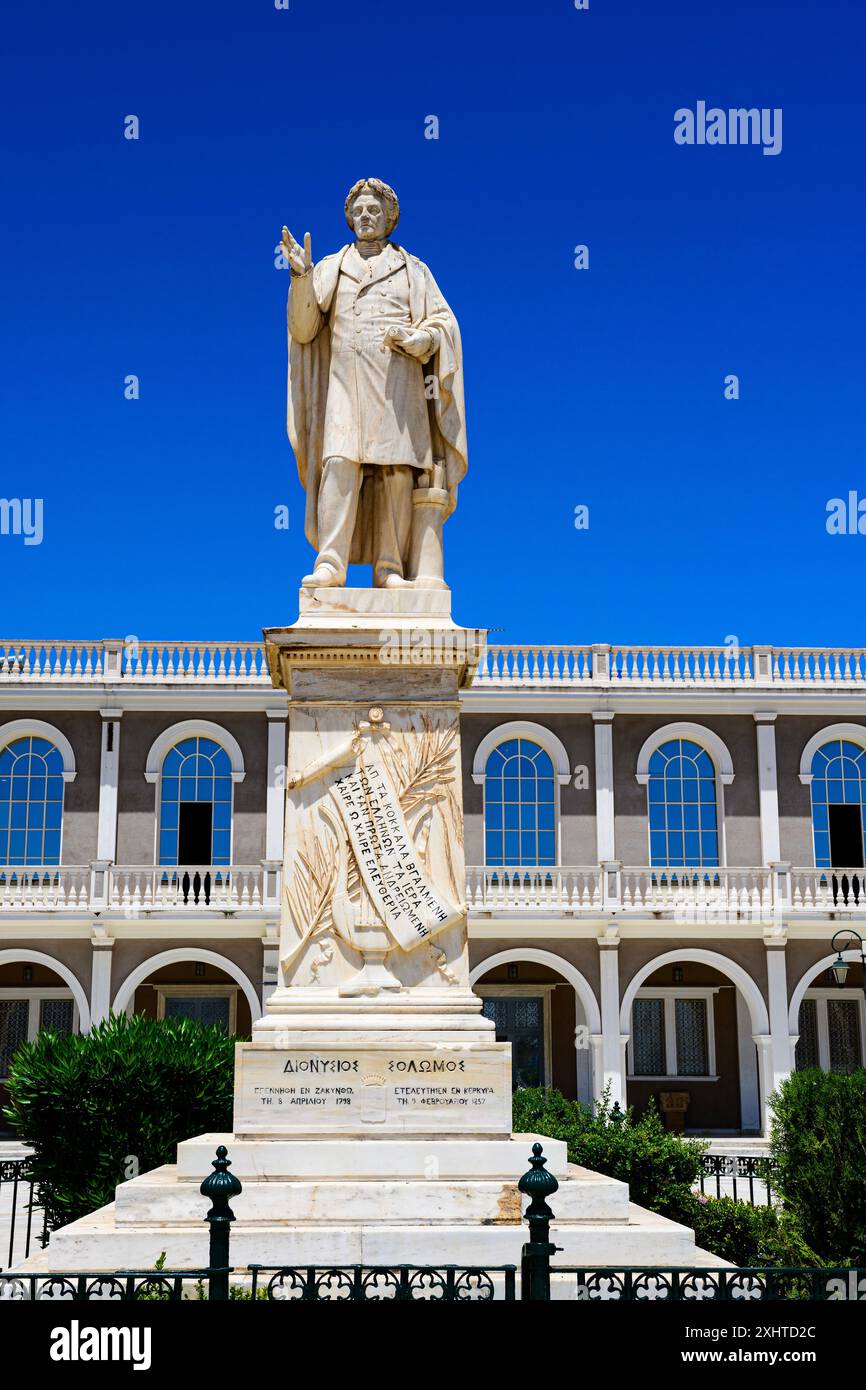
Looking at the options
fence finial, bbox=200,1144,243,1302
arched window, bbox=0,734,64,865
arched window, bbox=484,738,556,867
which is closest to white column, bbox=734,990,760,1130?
arched window, bbox=484,738,556,867

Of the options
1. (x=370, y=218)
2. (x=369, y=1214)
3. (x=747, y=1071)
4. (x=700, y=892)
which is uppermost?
(x=370, y=218)

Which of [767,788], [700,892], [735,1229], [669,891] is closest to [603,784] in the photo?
[669,891]

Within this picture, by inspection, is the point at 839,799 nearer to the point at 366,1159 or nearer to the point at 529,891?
the point at 529,891

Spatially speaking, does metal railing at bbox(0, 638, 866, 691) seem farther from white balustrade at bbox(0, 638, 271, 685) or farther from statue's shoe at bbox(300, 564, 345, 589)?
statue's shoe at bbox(300, 564, 345, 589)

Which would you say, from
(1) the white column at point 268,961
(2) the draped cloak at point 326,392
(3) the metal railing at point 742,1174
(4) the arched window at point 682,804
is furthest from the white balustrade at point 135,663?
(2) the draped cloak at point 326,392

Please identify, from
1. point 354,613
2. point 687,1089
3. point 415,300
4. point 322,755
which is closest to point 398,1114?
point 322,755

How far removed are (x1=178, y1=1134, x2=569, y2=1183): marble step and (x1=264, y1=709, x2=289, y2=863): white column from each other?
62.9 feet

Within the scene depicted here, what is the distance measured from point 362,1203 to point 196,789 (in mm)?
20276

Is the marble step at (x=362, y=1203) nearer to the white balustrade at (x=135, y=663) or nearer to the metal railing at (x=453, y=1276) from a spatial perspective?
the metal railing at (x=453, y=1276)

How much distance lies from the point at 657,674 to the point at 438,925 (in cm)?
1972

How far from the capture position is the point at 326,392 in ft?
25.3

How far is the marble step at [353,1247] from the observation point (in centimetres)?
572

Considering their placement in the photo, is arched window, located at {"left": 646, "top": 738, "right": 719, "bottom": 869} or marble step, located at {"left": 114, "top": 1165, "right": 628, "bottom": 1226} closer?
marble step, located at {"left": 114, "top": 1165, "right": 628, "bottom": 1226}

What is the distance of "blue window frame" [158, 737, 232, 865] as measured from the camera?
2588cm
